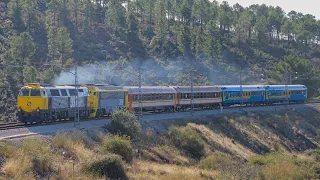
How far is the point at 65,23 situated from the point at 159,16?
23.4 m

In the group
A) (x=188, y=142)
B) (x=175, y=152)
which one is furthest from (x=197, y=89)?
(x=175, y=152)

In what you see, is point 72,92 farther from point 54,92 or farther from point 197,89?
point 197,89

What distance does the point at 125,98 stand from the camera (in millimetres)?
40625

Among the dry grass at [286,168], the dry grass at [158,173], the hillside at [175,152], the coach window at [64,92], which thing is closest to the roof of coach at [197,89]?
the hillside at [175,152]

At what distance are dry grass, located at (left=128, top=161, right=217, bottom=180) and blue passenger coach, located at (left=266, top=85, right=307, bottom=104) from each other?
3887 cm

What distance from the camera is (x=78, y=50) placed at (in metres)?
80.5

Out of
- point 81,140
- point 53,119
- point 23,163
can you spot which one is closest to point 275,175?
point 81,140

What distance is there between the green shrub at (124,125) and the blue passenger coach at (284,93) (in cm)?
3593

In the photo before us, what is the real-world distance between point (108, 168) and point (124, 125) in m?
9.45

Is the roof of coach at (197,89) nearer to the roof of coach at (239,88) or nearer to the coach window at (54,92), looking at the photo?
the roof of coach at (239,88)

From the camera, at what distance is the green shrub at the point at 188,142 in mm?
32656

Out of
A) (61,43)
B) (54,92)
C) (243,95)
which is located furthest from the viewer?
(61,43)

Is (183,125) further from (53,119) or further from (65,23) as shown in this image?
(65,23)

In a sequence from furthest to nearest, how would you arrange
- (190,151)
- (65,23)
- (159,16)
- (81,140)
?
(159,16), (65,23), (190,151), (81,140)
